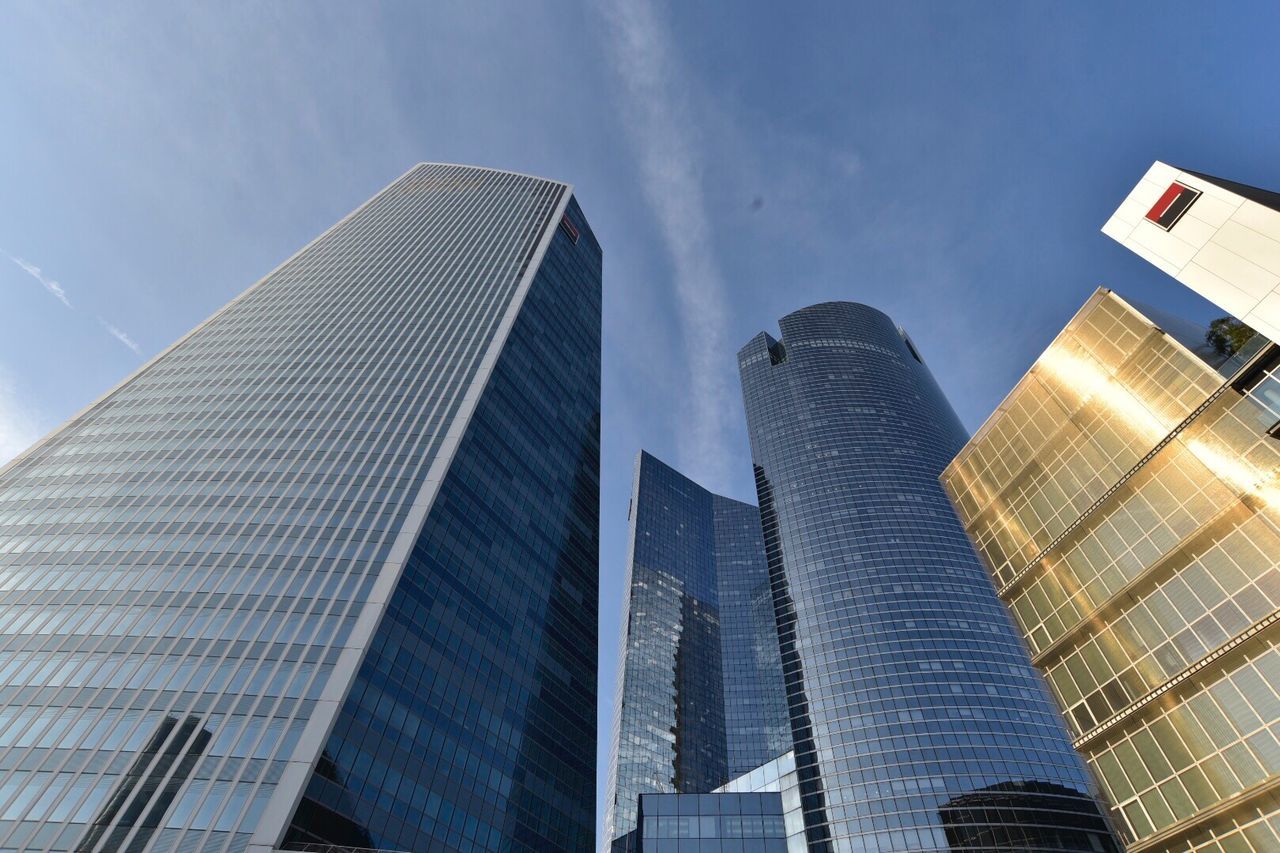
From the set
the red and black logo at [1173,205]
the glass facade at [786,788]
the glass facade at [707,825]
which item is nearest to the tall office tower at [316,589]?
the glass facade at [707,825]

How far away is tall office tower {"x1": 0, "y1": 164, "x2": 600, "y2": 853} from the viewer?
48.7 meters

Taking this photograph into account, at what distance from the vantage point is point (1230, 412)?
32.5 metres

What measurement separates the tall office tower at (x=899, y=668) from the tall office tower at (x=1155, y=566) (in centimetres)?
6976

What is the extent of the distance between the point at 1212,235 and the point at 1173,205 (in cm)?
250

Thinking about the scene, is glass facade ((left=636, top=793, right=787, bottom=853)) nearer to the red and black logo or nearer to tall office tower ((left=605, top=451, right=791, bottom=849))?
tall office tower ((left=605, top=451, right=791, bottom=849))

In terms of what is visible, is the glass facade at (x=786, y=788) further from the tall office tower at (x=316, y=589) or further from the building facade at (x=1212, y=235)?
the building facade at (x=1212, y=235)

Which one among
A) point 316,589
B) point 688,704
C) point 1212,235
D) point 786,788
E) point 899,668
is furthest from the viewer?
point 688,704

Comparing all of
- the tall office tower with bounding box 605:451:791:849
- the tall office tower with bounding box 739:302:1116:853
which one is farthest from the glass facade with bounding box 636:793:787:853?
the tall office tower with bounding box 605:451:791:849

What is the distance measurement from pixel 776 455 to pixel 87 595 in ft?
462

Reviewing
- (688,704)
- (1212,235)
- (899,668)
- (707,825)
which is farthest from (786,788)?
(1212,235)

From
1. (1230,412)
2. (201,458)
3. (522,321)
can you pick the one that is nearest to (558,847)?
(201,458)

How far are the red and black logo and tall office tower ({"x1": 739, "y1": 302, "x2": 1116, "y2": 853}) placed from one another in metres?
95.5

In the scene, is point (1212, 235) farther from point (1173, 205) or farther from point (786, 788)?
point (786, 788)

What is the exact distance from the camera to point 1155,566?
34219mm
